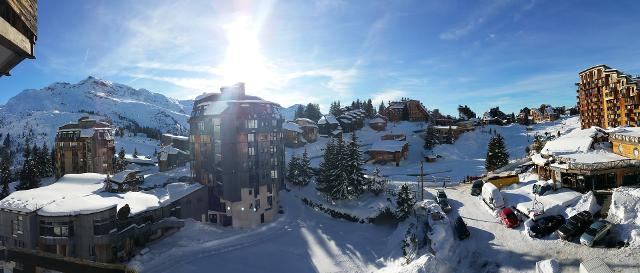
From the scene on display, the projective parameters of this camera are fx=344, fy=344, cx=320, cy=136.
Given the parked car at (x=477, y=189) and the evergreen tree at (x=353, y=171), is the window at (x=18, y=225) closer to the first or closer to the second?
the evergreen tree at (x=353, y=171)

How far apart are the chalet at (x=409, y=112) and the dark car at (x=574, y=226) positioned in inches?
3642

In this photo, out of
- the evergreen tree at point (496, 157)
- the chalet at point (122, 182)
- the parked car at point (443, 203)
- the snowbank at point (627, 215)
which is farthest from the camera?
the evergreen tree at point (496, 157)

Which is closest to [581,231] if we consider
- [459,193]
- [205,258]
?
[459,193]

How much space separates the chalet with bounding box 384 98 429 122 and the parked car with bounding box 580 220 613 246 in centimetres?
9478

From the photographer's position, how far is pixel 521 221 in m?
→ 36.0

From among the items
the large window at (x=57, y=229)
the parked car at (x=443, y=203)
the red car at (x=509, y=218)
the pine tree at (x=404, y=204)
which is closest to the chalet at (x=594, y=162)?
the red car at (x=509, y=218)

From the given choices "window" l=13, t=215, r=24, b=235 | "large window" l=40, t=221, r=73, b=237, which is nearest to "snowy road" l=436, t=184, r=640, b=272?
"large window" l=40, t=221, r=73, b=237

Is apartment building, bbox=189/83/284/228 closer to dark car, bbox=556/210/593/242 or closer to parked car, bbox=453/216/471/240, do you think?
parked car, bbox=453/216/471/240

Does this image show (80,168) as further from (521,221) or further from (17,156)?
(17,156)

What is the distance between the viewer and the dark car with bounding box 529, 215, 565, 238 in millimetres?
32188

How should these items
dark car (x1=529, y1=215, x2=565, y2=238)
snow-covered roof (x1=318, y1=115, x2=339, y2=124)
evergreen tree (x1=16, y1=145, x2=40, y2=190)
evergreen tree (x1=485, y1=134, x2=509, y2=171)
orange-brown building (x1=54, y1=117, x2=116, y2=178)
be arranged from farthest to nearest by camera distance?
1. snow-covered roof (x1=318, y1=115, x2=339, y2=124)
2. orange-brown building (x1=54, y1=117, x2=116, y2=178)
3. evergreen tree (x1=16, y1=145, x2=40, y2=190)
4. evergreen tree (x1=485, y1=134, x2=509, y2=171)
5. dark car (x1=529, y1=215, x2=565, y2=238)

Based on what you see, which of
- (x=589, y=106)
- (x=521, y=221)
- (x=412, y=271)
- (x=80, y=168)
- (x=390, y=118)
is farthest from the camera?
(x=390, y=118)

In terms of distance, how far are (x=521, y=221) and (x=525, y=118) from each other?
10811cm

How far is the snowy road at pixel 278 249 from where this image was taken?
3591 centimetres
